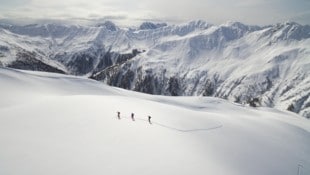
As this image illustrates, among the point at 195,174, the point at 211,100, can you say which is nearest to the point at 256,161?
the point at 195,174

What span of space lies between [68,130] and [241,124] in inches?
1130

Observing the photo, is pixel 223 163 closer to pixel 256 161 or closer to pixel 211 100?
pixel 256 161

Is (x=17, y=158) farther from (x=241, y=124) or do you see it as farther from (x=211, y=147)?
(x=241, y=124)

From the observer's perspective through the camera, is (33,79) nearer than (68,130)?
No

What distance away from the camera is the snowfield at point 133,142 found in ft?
91.0

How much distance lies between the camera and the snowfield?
27750 mm

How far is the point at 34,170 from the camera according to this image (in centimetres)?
2536

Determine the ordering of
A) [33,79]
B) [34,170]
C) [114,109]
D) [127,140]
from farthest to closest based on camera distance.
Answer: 1. [33,79]
2. [114,109]
3. [127,140]
4. [34,170]

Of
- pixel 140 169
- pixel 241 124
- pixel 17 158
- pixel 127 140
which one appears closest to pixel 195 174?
pixel 140 169

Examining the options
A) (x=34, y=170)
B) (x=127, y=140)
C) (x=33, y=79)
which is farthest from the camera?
(x=33, y=79)

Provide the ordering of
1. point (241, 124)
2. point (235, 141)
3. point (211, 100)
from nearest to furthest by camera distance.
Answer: point (235, 141) < point (241, 124) < point (211, 100)

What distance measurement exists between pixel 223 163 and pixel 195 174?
19.4ft

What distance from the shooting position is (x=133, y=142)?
33375 mm

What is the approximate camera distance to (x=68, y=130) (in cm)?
3500
